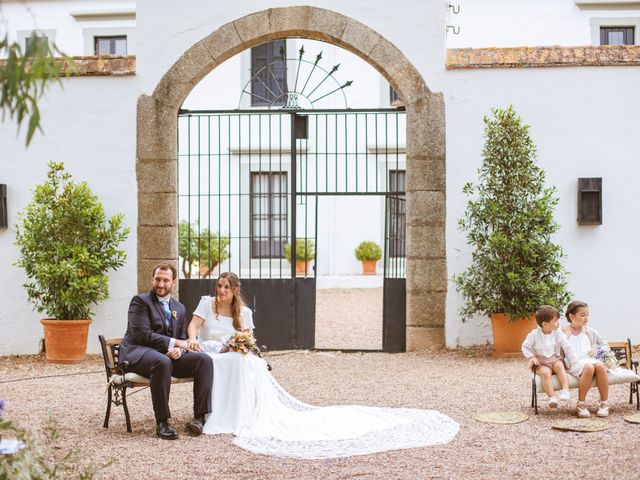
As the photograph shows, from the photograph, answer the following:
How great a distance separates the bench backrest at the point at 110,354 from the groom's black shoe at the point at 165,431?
56 cm

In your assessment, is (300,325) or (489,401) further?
(300,325)

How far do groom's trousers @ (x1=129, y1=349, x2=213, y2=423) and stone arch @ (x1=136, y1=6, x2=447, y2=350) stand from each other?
3753 mm

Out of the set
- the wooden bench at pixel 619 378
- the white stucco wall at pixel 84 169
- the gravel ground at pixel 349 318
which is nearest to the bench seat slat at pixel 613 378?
the wooden bench at pixel 619 378

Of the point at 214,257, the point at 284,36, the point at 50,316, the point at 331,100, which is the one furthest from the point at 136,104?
the point at 331,100

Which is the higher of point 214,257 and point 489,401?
point 214,257

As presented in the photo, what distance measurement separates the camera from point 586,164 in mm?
9750

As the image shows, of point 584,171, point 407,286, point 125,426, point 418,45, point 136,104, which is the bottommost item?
point 125,426

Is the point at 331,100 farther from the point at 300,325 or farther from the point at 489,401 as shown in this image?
the point at 489,401

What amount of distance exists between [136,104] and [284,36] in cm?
183

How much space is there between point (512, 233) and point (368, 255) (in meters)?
9.60

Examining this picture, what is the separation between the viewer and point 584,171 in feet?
32.0

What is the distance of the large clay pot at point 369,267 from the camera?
1889 cm

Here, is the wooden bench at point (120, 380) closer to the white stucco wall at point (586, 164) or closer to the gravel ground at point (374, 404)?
the gravel ground at point (374, 404)

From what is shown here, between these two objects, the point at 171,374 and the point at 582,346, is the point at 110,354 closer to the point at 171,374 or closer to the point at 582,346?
the point at 171,374
